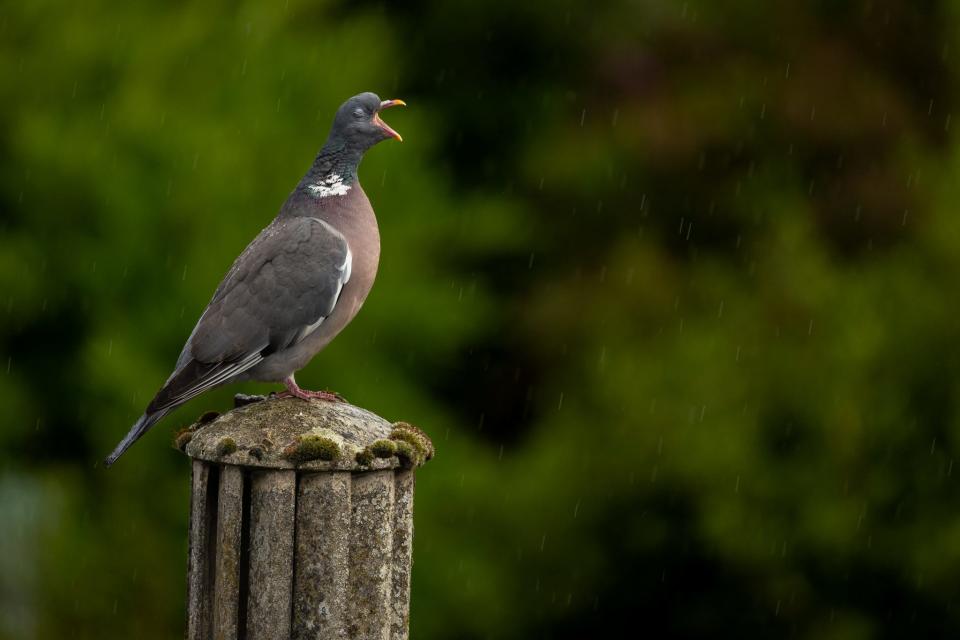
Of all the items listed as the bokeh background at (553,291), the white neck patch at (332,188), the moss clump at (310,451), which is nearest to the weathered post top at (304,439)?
the moss clump at (310,451)

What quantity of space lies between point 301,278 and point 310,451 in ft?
2.35

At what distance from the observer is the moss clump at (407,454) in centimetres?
291

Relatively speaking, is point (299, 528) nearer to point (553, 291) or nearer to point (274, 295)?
point (274, 295)

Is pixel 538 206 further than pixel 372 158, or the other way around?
pixel 538 206

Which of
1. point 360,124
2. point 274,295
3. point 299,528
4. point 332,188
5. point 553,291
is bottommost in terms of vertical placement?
point 553,291

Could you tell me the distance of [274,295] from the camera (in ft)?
11.2

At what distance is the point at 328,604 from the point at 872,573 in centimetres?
517

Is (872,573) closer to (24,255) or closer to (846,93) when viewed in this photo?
(846,93)

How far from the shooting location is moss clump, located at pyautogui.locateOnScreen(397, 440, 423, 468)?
2.91 meters

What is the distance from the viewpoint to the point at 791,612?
24.3ft

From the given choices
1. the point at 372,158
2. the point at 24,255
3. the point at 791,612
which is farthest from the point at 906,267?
the point at 24,255

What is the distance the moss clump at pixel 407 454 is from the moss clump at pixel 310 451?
15 cm

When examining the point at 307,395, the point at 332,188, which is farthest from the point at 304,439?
the point at 332,188

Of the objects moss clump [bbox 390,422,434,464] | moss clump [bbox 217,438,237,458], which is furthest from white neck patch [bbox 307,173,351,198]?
moss clump [bbox 217,438,237,458]
